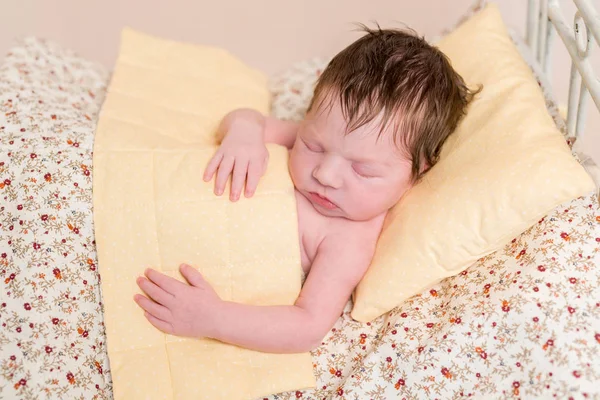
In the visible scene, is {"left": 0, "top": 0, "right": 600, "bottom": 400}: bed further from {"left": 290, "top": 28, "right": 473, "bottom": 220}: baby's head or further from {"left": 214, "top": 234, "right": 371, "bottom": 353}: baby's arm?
{"left": 290, "top": 28, "right": 473, "bottom": 220}: baby's head

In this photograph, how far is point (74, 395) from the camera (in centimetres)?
109

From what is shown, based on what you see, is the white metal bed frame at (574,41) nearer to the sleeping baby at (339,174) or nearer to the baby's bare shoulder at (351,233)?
the sleeping baby at (339,174)

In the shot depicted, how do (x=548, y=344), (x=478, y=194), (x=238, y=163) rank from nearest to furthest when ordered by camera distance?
(x=548, y=344) → (x=478, y=194) → (x=238, y=163)

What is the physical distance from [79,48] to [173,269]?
119cm

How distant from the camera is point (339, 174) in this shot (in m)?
1.15

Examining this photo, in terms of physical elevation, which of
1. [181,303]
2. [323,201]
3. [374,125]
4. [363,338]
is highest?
[374,125]

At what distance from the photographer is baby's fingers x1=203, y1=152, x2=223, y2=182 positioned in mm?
1213

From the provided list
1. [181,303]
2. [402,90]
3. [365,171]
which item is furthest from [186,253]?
[402,90]

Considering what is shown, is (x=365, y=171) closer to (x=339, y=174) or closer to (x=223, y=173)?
(x=339, y=174)

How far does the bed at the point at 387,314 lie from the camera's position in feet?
3.28

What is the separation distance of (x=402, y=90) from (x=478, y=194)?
0.71 ft

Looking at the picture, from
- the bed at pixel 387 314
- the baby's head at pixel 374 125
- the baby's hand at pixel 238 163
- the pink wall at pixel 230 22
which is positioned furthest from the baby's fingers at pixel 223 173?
the pink wall at pixel 230 22

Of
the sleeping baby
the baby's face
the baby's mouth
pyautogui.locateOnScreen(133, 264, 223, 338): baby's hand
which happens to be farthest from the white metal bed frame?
pyautogui.locateOnScreen(133, 264, 223, 338): baby's hand

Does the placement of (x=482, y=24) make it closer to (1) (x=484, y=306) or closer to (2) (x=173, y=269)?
(1) (x=484, y=306)
